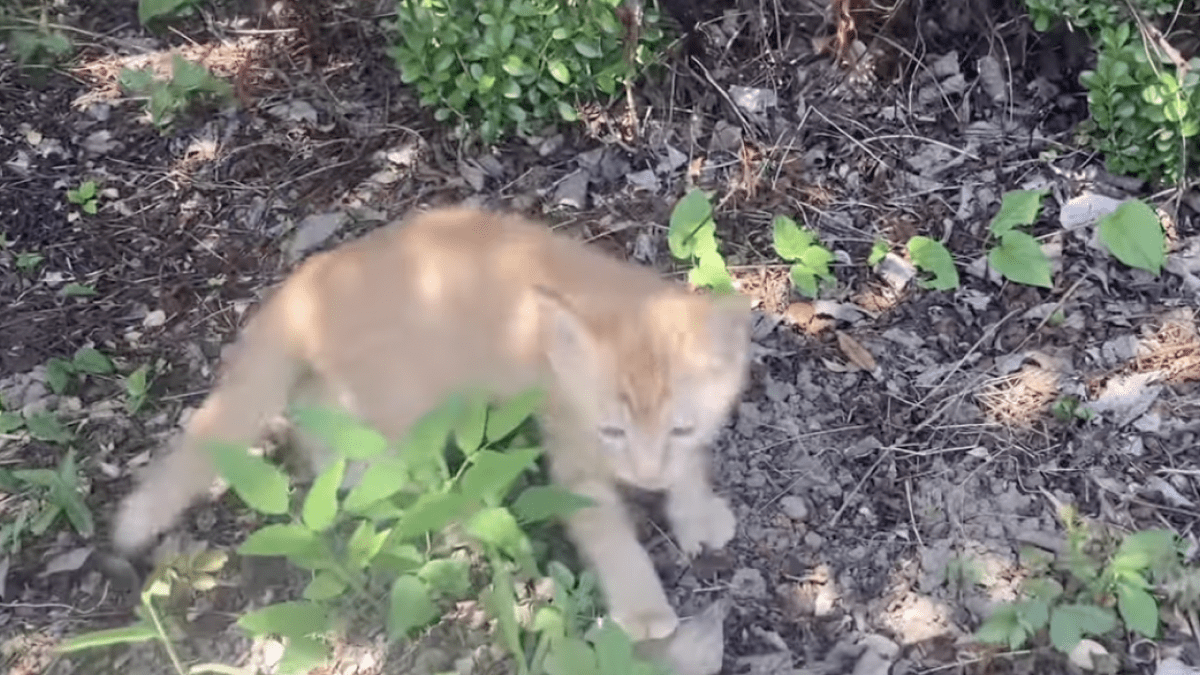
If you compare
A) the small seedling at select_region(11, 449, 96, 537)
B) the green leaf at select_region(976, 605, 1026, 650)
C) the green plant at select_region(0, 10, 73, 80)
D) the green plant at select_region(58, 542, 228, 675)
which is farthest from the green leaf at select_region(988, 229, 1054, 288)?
the green plant at select_region(0, 10, 73, 80)

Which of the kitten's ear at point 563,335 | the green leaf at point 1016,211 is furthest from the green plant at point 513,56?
the kitten's ear at point 563,335

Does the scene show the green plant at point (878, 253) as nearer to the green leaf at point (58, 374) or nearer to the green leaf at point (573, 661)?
the green leaf at point (573, 661)

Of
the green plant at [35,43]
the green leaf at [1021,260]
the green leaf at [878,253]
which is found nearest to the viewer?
the green leaf at [1021,260]

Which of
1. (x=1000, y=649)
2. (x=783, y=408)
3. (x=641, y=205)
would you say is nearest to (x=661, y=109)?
(x=641, y=205)

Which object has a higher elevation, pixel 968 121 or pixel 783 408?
pixel 968 121

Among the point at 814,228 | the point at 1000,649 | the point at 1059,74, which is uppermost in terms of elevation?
the point at 1059,74

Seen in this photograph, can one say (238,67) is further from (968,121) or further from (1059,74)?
(1059,74)
